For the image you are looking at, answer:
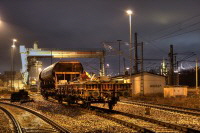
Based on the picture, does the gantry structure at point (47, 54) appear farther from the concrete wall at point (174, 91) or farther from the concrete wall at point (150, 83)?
the concrete wall at point (174, 91)

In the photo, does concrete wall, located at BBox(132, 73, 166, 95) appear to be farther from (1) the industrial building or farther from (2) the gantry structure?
(2) the gantry structure

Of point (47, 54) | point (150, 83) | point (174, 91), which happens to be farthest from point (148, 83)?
point (47, 54)

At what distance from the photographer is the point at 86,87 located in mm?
16828

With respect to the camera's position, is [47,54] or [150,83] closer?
[150,83]

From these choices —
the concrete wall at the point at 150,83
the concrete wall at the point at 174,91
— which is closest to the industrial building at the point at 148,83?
the concrete wall at the point at 150,83

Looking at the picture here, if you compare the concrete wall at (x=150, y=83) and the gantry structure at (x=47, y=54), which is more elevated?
the gantry structure at (x=47, y=54)

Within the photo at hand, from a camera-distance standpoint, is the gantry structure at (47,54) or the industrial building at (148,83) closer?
the industrial building at (148,83)

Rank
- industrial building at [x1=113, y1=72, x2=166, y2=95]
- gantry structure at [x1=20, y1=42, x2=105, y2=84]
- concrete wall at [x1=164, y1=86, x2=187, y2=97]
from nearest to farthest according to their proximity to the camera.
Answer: concrete wall at [x1=164, y1=86, x2=187, y2=97] → industrial building at [x1=113, y1=72, x2=166, y2=95] → gantry structure at [x1=20, y1=42, x2=105, y2=84]

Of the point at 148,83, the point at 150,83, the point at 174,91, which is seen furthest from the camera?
the point at 150,83

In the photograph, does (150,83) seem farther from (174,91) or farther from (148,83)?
(174,91)

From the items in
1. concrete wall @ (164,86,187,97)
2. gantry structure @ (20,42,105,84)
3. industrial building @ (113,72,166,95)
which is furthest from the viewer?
gantry structure @ (20,42,105,84)

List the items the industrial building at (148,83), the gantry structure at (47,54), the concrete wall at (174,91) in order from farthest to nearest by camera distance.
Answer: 1. the gantry structure at (47,54)
2. the industrial building at (148,83)
3. the concrete wall at (174,91)

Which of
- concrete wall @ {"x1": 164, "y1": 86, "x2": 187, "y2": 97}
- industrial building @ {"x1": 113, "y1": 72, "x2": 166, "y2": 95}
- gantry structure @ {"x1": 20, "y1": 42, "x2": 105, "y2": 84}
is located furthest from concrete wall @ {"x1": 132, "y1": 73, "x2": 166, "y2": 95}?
gantry structure @ {"x1": 20, "y1": 42, "x2": 105, "y2": 84}

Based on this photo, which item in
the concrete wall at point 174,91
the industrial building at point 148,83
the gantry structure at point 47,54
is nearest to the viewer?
the concrete wall at point 174,91
